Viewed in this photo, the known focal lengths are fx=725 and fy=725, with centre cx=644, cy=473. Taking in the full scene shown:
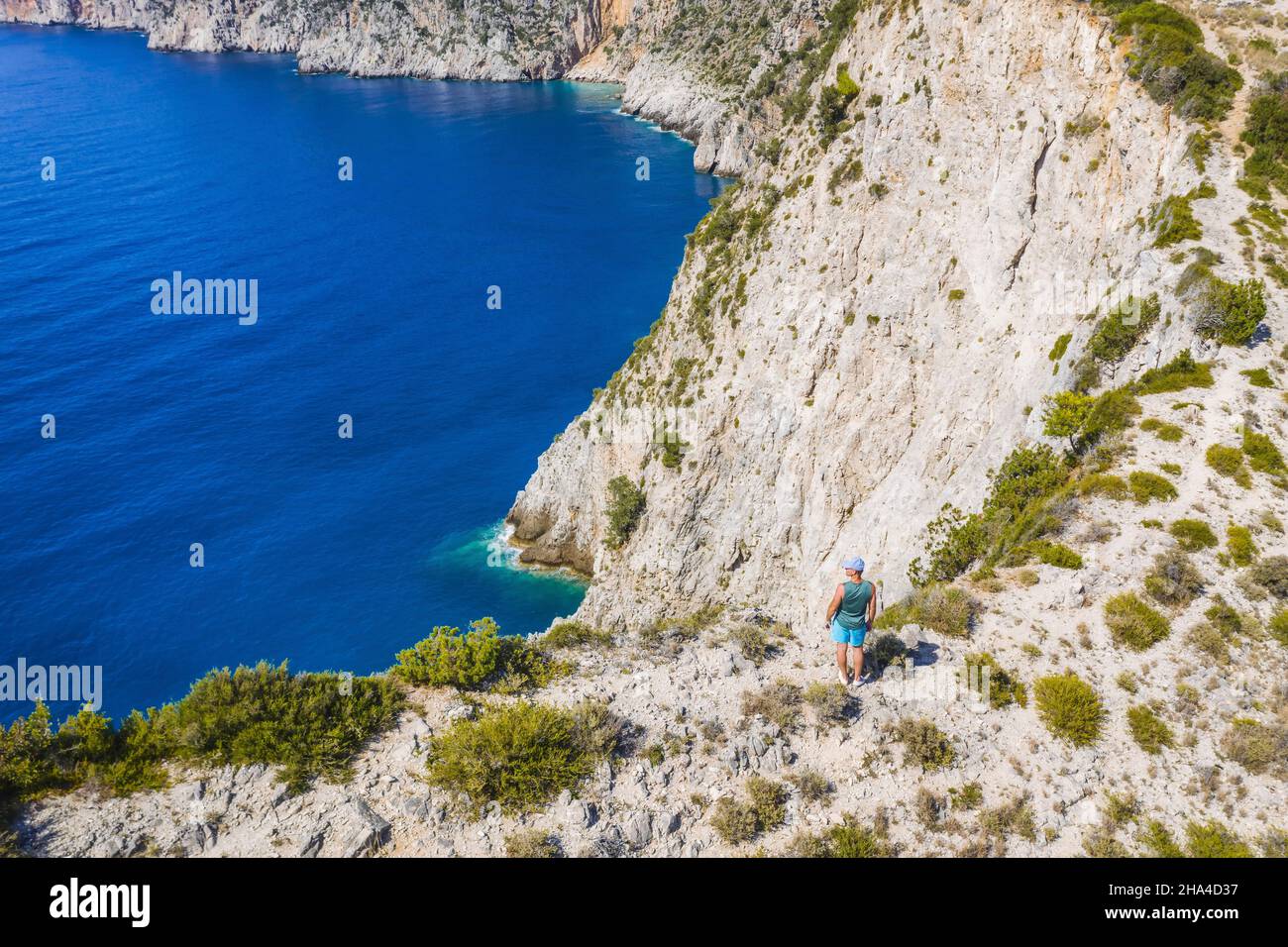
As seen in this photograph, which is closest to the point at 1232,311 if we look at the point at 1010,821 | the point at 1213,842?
the point at 1213,842

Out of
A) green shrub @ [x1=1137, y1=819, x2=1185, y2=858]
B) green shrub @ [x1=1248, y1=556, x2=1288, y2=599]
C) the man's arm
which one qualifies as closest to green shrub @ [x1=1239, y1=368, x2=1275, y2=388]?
green shrub @ [x1=1248, y1=556, x2=1288, y2=599]

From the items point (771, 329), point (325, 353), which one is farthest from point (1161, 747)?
point (325, 353)

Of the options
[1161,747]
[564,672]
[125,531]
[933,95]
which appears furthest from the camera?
[125,531]

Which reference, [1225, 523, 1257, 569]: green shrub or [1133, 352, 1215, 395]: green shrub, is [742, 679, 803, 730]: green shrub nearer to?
[1225, 523, 1257, 569]: green shrub

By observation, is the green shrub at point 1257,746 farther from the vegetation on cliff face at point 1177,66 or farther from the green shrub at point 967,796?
Answer: the vegetation on cliff face at point 1177,66

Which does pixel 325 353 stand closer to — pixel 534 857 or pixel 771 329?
pixel 771 329

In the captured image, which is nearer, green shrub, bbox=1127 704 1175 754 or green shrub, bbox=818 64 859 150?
green shrub, bbox=1127 704 1175 754
